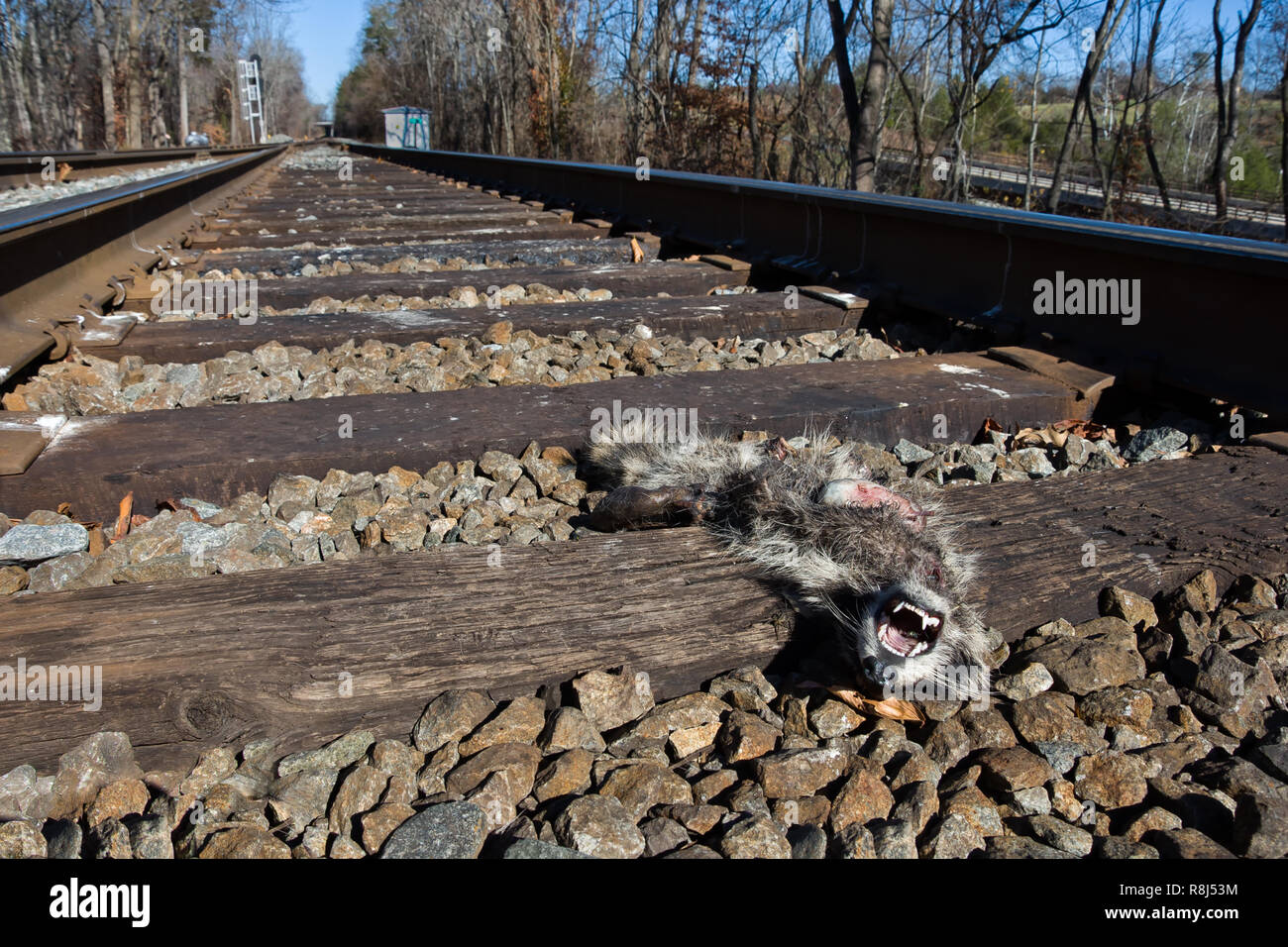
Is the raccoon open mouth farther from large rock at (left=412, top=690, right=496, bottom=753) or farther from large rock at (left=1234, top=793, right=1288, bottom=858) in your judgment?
large rock at (left=412, top=690, right=496, bottom=753)

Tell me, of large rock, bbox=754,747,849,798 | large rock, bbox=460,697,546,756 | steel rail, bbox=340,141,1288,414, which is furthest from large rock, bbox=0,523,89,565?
steel rail, bbox=340,141,1288,414

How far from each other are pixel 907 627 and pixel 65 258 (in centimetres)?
404

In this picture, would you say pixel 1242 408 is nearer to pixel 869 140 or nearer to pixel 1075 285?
pixel 1075 285

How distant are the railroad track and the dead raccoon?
9 centimetres

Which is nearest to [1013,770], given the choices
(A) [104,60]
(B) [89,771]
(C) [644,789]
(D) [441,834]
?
(C) [644,789]

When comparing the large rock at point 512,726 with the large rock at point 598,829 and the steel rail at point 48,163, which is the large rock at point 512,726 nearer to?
the large rock at point 598,829

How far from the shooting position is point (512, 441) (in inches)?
96.1

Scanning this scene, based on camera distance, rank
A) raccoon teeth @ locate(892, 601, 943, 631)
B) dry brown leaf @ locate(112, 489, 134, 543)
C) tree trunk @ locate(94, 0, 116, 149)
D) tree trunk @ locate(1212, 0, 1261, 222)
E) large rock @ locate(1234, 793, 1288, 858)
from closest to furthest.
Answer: large rock @ locate(1234, 793, 1288, 858) → raccoon teeth @ locate(892, 601, 943, 631) → dry brown leaf @ locate(112, 489, 134, 543) → tree trunk @ locate(1212, 0, 1261, 222) → tree trunk @ locate(94, 0, 116, 149)

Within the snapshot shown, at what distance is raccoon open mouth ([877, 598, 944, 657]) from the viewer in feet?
4.76

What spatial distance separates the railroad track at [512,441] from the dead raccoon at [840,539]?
9 centimetres

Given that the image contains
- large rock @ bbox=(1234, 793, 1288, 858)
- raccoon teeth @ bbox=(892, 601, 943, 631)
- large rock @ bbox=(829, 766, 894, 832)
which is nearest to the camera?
large rock @ bbox=(1234, 793, 1288, 858)

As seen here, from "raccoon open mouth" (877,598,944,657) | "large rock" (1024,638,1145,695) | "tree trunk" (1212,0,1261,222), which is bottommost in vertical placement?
"large rock" (1024,638,1145,695)

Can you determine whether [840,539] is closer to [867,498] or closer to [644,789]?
[867,498]
